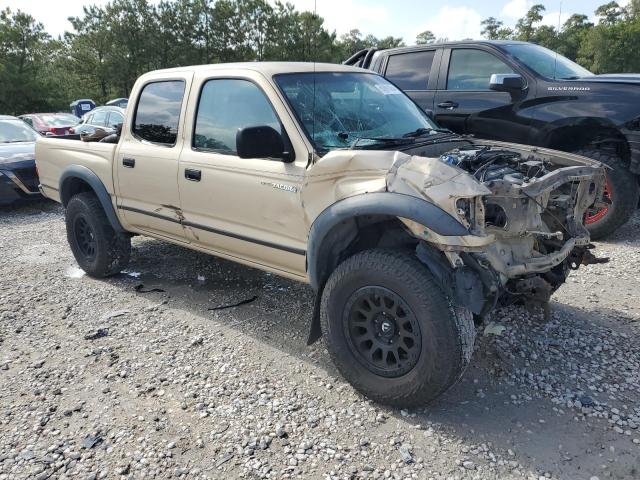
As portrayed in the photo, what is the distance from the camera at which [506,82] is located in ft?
18.0

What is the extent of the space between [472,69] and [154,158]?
13.1 feet

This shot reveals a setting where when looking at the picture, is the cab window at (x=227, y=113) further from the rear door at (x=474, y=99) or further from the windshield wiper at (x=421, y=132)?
the rear door at (x=474, y=99)

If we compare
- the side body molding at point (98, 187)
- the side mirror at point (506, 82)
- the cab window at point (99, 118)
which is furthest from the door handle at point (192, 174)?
the cab window at point (99, 118)

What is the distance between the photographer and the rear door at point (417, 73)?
6.55 metres

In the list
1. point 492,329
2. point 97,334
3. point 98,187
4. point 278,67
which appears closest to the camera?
point 492,329

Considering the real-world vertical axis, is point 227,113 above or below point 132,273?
above

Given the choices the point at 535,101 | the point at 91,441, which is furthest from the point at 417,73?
the point at 91,441

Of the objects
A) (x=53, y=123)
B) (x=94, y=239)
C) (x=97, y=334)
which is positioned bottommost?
(x=97, y=334)

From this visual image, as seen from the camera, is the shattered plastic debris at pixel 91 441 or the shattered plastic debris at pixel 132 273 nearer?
the shattered plastic debris at pixel 91 441

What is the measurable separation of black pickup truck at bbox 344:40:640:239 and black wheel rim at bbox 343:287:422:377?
10.3ft

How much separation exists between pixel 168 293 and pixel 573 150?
4.45 metres

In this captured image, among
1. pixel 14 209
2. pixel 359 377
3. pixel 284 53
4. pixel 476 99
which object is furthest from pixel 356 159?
pixel 284 53

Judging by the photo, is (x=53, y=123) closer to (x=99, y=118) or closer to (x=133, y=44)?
(x=99, y=118)

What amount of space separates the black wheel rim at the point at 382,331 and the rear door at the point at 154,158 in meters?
1.83
